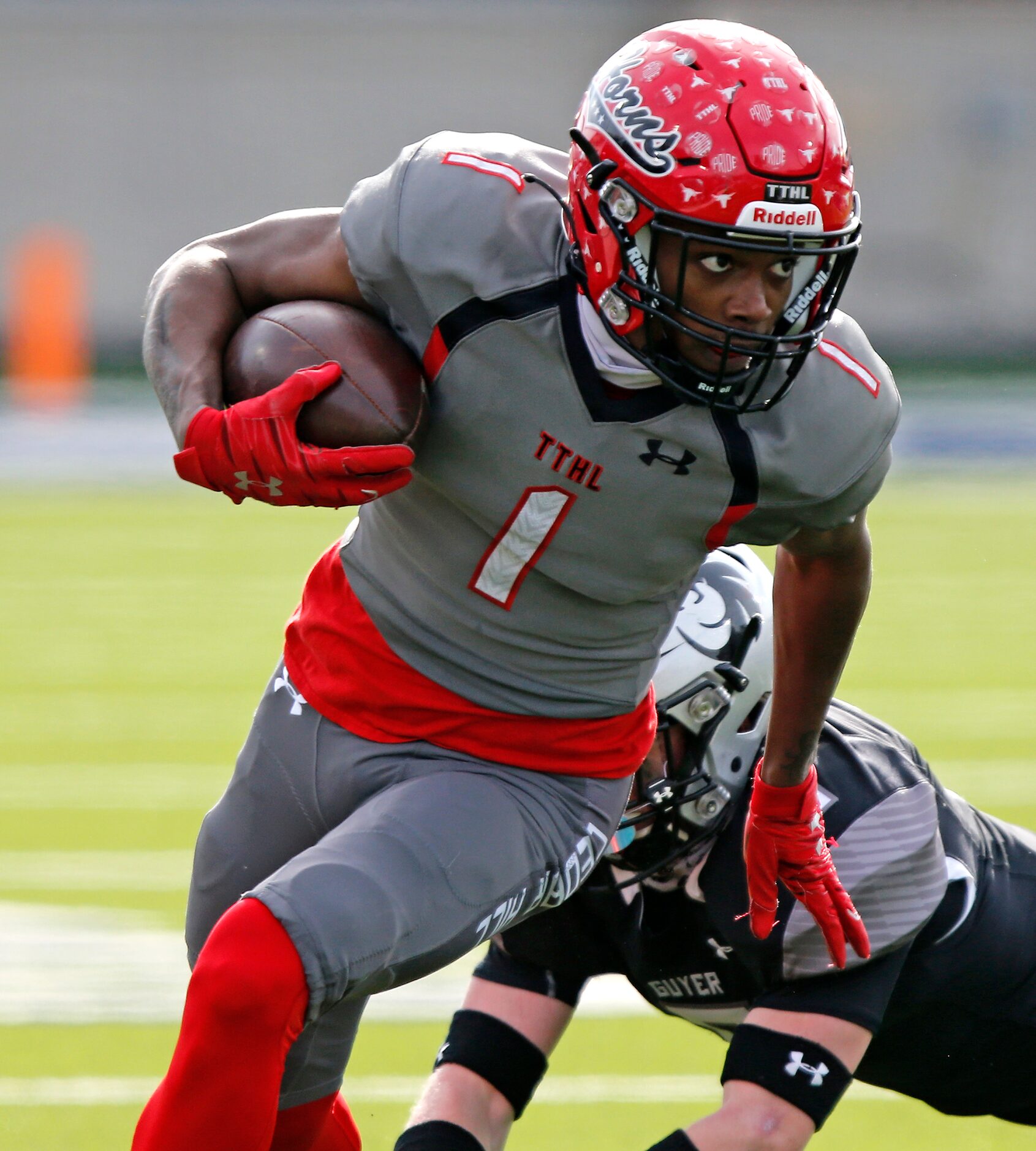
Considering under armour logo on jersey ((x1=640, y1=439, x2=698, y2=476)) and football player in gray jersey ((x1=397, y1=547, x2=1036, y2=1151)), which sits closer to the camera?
under armour logo on jersey ((x1=640, y1=439, x2=698, y2=476))

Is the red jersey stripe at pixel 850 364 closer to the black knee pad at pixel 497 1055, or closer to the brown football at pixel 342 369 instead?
the brown football at pixel 342 369

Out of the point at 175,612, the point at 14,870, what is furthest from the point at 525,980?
the point at 175,612

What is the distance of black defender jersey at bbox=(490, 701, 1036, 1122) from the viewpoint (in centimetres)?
286

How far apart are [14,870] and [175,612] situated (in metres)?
3.84

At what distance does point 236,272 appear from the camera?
2.66 metres

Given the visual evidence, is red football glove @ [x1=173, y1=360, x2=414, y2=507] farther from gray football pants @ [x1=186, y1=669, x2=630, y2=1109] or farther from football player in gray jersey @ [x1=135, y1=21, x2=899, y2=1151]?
gray football pants @ [x1=186, y1=669, x2=630, y2=1109]

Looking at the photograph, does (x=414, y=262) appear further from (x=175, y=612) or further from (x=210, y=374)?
(x=175, y=612)

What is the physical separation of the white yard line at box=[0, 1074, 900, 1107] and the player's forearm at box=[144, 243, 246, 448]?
1617 mm

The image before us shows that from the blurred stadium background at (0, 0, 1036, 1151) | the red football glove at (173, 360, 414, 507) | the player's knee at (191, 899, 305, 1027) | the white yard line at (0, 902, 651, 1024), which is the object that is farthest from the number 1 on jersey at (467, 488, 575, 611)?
the white yard line at (0, 902, 651, 1024)

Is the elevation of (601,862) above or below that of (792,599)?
below

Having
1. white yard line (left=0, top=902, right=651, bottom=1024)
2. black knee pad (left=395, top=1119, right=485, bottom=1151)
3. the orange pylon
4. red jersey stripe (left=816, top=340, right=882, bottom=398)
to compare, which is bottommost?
the orange pylon

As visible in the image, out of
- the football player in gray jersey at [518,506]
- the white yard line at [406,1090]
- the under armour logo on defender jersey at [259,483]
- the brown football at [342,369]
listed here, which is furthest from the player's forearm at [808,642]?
the white yard line at [406,1090]

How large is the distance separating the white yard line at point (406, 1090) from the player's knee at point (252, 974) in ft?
4.79

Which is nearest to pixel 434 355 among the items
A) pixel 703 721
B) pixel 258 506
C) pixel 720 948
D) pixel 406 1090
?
pixel 703 721
